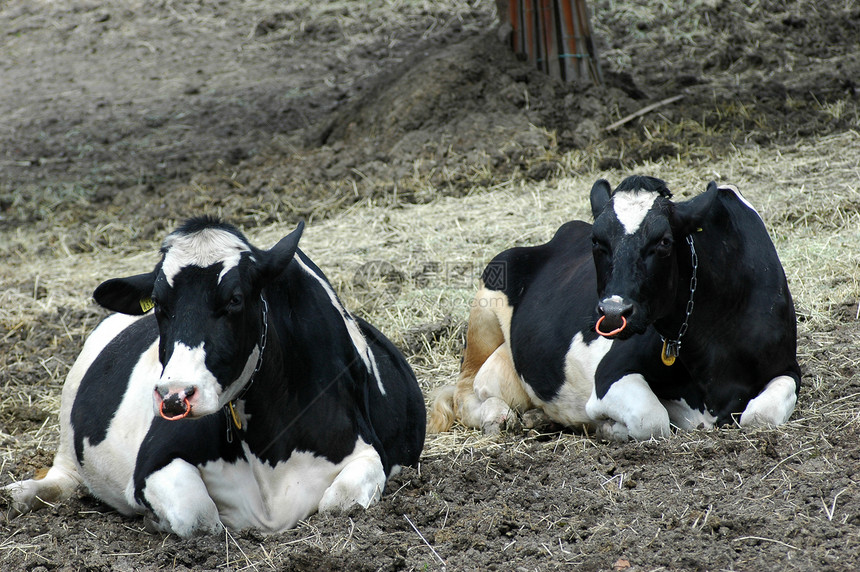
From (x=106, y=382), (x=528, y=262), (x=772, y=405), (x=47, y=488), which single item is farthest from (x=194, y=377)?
(x=528, y=262)

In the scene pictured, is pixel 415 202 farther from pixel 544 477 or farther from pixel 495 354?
pixel 544 477

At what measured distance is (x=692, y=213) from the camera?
5352mm

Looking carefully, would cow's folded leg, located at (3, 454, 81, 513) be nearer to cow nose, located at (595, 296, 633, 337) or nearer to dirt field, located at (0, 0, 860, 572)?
dirt field, located at (0, 0, 860, 572)

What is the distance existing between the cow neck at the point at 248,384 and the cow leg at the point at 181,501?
0.83 ft

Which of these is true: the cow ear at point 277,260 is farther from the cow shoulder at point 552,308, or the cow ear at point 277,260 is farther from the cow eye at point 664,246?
the cow shoulder at point 552,308

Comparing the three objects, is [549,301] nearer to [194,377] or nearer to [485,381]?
[485,381]

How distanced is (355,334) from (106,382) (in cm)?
138

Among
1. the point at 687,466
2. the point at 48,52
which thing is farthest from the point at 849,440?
the point at 48,52

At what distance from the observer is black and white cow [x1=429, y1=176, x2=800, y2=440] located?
525cm

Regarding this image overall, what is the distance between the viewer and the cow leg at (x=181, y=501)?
14.8 ft

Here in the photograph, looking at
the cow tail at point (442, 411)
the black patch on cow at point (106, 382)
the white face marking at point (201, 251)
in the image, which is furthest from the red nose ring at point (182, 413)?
the cow tail at point (442, 411)

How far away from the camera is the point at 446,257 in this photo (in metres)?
9.12

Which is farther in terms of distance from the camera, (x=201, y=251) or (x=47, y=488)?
(x=47, y=488)

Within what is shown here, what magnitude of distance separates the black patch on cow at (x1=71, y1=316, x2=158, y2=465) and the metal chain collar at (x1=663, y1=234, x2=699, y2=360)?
2668mm
